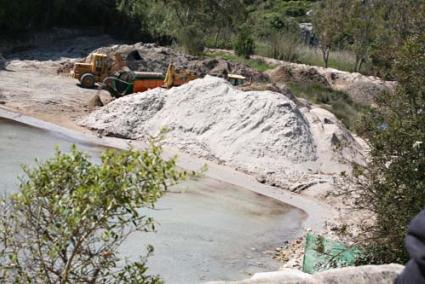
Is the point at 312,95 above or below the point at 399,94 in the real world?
below

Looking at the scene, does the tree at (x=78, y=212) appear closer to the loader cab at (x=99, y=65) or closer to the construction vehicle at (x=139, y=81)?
the construction vehicle at (x=139, y=81)

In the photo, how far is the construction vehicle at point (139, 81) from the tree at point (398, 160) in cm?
1714

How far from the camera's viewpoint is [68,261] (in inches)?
178

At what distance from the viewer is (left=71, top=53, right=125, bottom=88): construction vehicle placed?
2928 centimetres

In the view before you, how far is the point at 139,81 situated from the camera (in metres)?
27.7

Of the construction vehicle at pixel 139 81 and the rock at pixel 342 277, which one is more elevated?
the rock at pixel 342 277

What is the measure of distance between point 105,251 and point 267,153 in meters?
17.0

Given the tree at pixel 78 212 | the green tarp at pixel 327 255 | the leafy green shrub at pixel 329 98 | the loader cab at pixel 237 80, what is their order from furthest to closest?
the leafy green shrub at pixel 329 98 → the loader cab at pixel 237 80 → the green tarp at pixel 327 255 → the tree at pixel 78 212

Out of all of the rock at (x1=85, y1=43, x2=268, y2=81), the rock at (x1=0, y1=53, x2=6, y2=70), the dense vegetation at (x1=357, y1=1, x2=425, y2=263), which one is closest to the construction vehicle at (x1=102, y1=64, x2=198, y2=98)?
the rock at (x1=85, y1=43, x2=268, y2=81)

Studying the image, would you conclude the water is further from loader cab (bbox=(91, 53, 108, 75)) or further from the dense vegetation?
loader cab (bbox=(91, 53, 108, 75))

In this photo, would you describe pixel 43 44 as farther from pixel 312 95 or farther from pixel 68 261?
pixel 68 261

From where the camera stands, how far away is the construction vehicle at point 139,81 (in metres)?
27.5

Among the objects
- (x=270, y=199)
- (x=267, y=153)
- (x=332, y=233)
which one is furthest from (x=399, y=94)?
(x=267, y=153)

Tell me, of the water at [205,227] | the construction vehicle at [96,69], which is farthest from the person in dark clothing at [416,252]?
the construction vehicle at [96,69]
